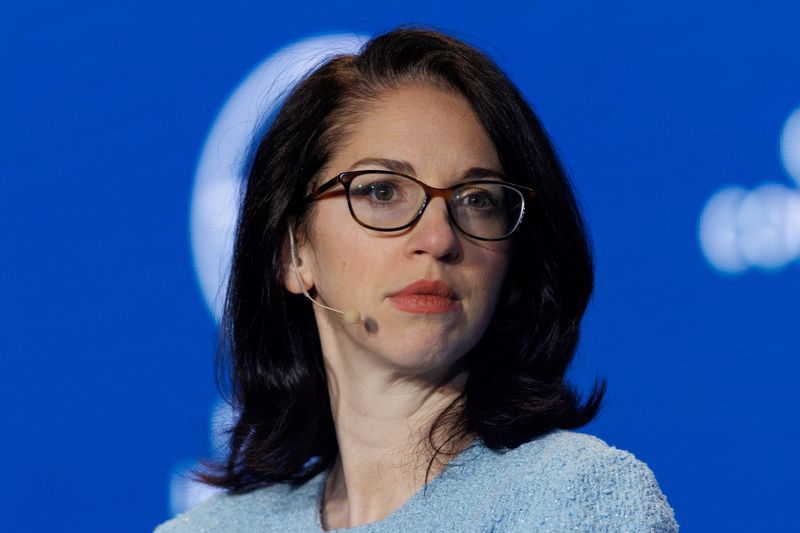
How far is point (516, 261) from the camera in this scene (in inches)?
60.1

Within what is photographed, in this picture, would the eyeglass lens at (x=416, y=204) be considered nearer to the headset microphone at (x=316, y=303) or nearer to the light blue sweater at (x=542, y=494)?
the headset microphone at (x=316, y=303)

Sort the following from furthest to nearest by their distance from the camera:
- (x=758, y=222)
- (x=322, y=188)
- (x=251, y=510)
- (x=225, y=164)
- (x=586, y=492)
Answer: (x=225, y=164) < (x=758, y=222) < (x=251, y=510) < (x=322, y=188) < (x=586, y=492)

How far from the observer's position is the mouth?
1.36 m

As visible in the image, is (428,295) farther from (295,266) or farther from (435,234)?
(295,266)

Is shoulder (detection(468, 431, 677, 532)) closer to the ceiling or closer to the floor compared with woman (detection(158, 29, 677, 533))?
closer to the floor

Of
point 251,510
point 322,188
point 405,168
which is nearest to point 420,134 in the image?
point 405,168

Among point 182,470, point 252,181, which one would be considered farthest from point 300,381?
point 182,470

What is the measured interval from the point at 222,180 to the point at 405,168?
823 millimetres

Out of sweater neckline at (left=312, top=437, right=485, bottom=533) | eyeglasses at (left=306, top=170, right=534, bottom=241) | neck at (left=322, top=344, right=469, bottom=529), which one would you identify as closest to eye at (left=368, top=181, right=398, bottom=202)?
eyeglasses at (left=306, top=170, right=534, bottom=241)

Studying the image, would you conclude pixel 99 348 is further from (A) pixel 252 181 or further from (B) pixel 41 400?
(A) pixel 252 181

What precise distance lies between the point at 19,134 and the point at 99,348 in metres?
0.46

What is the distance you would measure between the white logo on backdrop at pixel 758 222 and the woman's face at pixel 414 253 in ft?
2.06

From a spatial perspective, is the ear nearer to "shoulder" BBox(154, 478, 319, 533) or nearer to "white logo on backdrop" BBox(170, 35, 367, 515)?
"shoulder" BBox(154, 478, 319, 533)

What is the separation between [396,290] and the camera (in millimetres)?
1369
